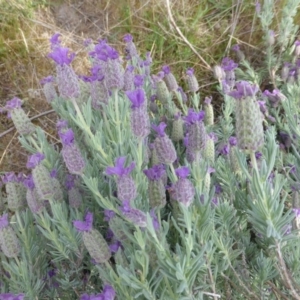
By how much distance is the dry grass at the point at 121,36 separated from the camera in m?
2.13

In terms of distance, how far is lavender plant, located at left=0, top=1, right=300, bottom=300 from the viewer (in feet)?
2.58

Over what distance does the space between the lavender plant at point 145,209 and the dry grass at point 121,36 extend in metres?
0.86

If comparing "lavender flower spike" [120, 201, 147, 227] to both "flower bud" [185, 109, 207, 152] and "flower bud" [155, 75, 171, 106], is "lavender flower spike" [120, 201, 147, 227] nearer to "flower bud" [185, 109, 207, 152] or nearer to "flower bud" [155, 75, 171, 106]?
"flower bud" [185, 109, 207, 152]

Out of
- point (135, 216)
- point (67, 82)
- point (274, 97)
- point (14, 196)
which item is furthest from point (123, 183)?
point (274, 97)

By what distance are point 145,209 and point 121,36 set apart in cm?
152

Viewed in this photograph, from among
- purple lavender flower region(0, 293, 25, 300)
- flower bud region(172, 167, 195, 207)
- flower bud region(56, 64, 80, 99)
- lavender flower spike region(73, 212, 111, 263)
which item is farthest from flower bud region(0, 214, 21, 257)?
flower bud region(172, 167, 195, 207)

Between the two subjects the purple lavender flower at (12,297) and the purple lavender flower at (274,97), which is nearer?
the purple lavender flower at (12,297)

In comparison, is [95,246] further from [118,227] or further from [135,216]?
[135,216]

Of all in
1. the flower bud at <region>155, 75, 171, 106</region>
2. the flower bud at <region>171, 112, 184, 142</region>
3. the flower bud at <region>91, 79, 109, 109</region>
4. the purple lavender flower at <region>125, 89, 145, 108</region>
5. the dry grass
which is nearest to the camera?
the purple lavender flower at <region>125, 89, 145, 108</region>

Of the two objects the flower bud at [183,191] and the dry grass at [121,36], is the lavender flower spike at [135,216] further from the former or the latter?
the dry grass at [121,36]

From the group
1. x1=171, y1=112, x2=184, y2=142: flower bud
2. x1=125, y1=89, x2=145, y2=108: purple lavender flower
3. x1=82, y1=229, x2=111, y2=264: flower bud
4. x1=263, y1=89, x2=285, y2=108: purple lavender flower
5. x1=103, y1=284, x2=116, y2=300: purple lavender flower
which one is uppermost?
x1=125, y1=89, x2=145, y2=108: purple lavender flower

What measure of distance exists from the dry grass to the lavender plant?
0.86 metres

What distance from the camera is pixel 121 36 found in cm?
222

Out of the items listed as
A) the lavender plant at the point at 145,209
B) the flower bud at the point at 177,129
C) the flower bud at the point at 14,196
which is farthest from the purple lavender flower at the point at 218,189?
the flower bud at the point at 14,196
